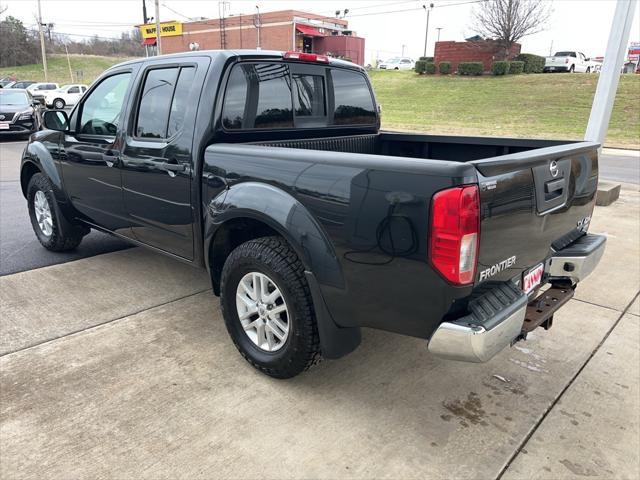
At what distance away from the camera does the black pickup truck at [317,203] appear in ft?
7.24

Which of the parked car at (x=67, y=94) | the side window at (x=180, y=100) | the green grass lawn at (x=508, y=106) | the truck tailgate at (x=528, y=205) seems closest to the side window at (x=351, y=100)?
the side window at (x=180, y=100)

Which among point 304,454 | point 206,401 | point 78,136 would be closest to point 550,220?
point 304,454

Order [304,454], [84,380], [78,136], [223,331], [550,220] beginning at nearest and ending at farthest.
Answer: [304,454] → [550,220] → [84,380] → [223,331] → [78,136]

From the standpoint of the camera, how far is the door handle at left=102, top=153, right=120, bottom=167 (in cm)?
387

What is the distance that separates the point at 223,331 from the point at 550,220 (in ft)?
7.40

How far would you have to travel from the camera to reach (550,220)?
2684 millimetres

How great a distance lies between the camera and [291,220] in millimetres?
2625

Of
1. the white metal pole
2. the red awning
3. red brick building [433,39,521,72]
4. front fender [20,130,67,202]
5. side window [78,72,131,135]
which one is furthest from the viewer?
the red awning

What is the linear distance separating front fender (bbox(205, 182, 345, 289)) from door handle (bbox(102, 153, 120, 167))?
135 centimetres

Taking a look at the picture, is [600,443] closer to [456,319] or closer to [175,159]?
[456,319]

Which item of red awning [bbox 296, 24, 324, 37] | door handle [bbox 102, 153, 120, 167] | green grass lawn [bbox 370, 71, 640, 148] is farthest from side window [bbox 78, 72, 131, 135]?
red awning [bbox 296, 24, 324, 37]

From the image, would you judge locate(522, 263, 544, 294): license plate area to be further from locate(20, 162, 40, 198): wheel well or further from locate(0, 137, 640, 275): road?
locate(20, 162, 40, 198): wheel well

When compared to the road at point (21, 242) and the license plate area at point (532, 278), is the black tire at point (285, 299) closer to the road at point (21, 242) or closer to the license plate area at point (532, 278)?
the license plate area at point (532, 278)

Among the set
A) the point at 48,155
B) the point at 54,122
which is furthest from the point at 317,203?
the point at 48,155
